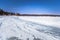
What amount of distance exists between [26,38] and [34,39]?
31cm

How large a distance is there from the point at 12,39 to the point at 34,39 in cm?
67

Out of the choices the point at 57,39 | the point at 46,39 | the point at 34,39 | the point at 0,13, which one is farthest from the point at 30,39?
the point at 0,13

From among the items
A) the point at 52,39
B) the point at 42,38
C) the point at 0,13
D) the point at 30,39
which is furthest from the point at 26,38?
the point at 0,13

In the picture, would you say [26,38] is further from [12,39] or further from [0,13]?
[0,13]

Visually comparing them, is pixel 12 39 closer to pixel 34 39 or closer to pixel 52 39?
pixel 34 39

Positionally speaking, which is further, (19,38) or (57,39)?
(19,38)

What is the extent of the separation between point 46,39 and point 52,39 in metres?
0.18

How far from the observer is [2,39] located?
4.54 meters

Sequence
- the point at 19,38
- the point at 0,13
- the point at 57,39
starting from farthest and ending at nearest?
the point at 0,13 → the point at 19,38 → the point at 57,39

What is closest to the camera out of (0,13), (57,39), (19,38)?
(57,39)

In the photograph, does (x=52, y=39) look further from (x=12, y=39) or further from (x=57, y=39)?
(x=12, y=39)

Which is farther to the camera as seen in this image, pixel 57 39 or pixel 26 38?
pixel 26 38

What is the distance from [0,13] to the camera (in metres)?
29.2

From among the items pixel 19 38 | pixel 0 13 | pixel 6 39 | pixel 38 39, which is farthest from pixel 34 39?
pixel 0 13
